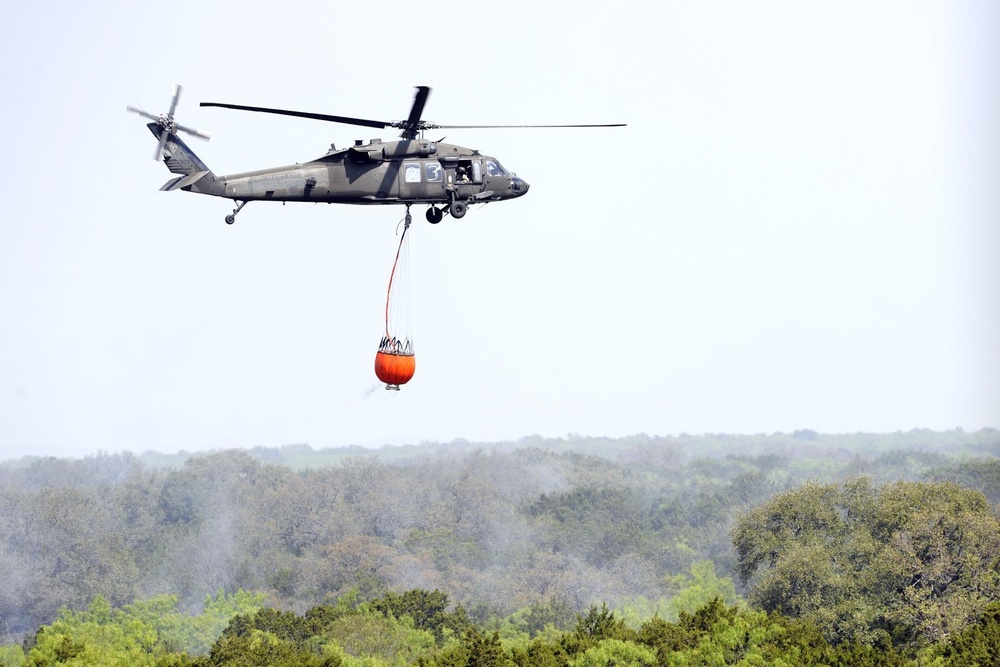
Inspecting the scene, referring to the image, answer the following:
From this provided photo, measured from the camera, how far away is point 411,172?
37.6 m

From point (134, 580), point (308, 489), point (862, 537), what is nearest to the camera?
point (862, 537)

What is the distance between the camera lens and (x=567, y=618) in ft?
309

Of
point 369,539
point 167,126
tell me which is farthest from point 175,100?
point 369,539

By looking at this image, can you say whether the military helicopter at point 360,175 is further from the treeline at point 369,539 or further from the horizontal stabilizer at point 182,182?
the treeline at point 369,539

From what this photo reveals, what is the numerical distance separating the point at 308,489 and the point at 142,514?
19050 millimetres

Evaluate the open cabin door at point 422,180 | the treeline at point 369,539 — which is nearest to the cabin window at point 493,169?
the open cabin door at point 422,180

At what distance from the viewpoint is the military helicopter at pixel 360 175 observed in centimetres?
3703

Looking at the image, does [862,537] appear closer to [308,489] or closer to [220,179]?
[220,179]

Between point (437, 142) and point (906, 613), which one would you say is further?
point (906, 613)

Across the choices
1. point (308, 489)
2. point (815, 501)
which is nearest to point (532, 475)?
point (308, 489)

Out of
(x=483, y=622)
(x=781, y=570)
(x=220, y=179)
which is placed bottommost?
(x=483, y=622)

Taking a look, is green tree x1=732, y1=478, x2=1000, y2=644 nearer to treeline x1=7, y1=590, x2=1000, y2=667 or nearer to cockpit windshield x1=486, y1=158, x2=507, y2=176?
treeline x1=7, y1=590, x2=1000, y2=667

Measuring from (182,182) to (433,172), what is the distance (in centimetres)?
653

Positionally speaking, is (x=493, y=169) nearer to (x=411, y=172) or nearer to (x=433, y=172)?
(x=433, y=172)
